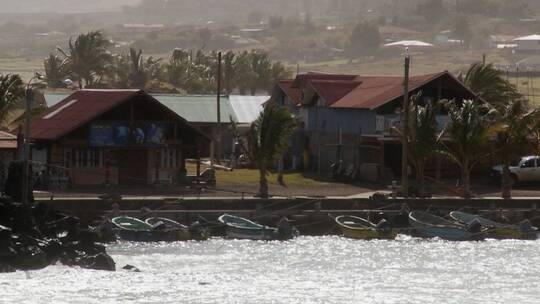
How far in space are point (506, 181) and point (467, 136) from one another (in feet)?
9.04

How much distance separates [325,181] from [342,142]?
556 centimetres

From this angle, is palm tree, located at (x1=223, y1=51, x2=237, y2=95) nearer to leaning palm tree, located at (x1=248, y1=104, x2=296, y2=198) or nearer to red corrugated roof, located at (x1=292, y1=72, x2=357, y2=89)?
red corrugated roof, located at (x1=292, y1=72, x2=357, y2=89)

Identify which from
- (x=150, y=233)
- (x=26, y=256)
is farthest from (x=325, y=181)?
(x=26, y=256)

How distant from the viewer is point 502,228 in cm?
6938

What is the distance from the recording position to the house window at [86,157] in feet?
248

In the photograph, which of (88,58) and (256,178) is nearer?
(256,178)

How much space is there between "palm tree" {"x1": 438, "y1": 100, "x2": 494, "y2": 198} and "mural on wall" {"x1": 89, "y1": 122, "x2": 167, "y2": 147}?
1364 centimetres

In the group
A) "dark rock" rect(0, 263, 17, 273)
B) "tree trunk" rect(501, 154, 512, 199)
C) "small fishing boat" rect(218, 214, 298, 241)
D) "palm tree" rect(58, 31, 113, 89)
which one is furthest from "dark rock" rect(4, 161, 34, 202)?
"palm tree" rect(58, 31, 113, 89)

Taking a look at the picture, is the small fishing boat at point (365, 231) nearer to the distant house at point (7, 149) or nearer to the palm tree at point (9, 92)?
the distant house at point (7, 149)

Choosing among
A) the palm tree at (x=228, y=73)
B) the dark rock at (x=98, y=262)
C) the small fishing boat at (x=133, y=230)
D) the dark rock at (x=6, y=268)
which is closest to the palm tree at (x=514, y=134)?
the small fishing boat at (x=133, y=230)

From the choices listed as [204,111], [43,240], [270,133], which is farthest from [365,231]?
[204,111]

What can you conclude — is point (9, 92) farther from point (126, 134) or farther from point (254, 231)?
point (254, 231)

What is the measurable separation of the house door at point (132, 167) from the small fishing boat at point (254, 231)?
34.5 ft

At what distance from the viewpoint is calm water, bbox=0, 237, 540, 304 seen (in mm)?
52062
